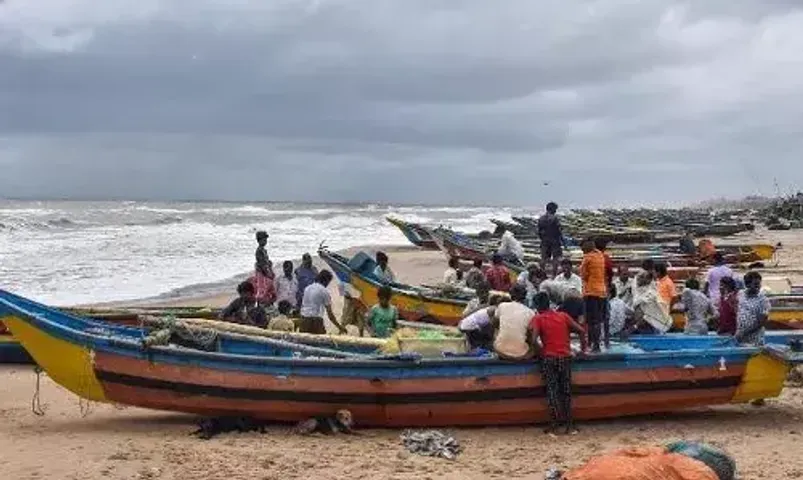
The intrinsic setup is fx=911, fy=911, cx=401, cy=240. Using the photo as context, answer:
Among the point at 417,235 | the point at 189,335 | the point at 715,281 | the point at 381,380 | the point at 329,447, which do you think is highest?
the point at 417,235

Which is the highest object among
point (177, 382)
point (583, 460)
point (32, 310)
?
point (32, 310)

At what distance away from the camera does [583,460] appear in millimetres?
8414

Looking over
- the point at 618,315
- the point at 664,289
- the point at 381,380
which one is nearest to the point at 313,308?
the point at 381,380

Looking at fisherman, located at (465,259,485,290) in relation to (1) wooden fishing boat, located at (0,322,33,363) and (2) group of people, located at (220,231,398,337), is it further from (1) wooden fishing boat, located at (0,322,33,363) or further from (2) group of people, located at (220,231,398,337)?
(1) wooden fishing boat, located at (0,322,33,363)

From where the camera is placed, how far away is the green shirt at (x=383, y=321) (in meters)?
11.3

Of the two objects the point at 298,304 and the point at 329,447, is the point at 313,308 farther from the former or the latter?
the point at 329,447

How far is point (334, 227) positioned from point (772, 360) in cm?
5349

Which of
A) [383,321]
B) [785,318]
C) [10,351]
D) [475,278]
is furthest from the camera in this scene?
[475,278]

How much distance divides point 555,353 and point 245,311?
3.98m

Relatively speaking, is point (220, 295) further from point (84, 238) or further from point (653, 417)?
point (84, 238)

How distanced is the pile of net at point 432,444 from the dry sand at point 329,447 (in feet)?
0.37

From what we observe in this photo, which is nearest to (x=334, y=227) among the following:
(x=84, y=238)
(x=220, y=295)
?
(x=84, y=238)

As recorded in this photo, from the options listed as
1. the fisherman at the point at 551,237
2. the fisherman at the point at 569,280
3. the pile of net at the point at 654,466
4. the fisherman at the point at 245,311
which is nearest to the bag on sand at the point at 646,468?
the pile of net at the point at 654,466

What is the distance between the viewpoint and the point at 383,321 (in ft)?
37.2
